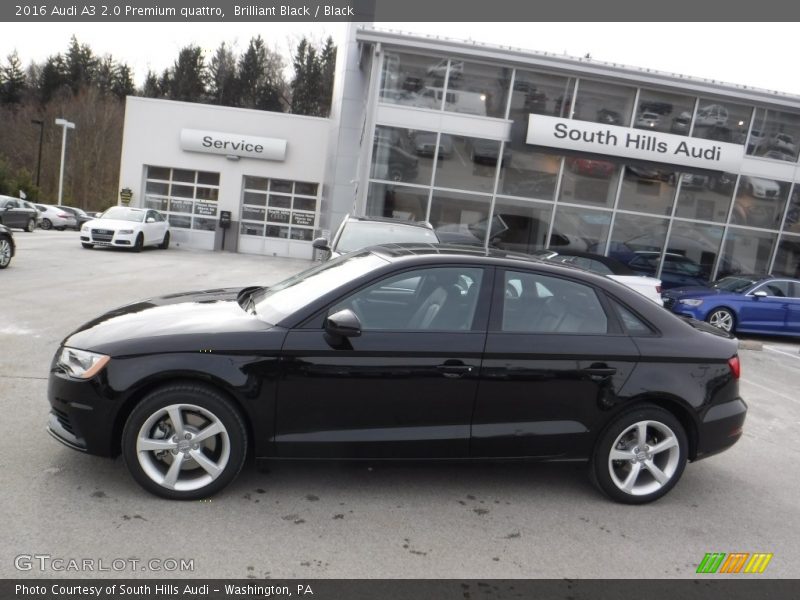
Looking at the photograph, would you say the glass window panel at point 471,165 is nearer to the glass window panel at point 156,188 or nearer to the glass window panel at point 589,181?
the glass window panel at point 589,181

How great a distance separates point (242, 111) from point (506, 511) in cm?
2169

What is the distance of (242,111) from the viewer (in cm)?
2278

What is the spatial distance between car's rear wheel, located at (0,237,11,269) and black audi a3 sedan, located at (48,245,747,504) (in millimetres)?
9794

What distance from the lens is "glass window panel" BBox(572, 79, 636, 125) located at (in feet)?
55.5

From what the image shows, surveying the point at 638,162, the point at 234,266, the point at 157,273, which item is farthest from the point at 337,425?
the point at 638,162

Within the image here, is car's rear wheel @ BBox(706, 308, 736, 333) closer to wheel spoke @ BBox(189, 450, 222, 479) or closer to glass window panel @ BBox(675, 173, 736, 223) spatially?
glass window panel @ BBox(675, 173, 736, 223)

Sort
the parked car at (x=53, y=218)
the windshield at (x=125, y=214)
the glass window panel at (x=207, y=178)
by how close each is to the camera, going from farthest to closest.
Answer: the parked car at (x=53, y=218) → the glass window panel at (x=207, y=178) → the windshield at (x=125, y=214)

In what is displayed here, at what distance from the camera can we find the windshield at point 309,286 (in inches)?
150

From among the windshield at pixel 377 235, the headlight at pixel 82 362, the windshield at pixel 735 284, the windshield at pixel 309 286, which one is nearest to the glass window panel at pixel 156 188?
the windshield at pixel 377 235

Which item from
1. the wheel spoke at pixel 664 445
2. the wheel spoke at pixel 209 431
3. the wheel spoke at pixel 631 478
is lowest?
the wheel spoke at pixel 631 478

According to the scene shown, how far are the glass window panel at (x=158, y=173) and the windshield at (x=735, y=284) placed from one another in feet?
62.5

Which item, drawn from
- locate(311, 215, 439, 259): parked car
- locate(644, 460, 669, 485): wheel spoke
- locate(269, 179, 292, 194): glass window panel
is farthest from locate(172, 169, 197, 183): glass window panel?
locate(644, 460, 669, 485): wheel spoke

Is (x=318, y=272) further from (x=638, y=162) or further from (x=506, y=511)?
(x=638, y=162)
